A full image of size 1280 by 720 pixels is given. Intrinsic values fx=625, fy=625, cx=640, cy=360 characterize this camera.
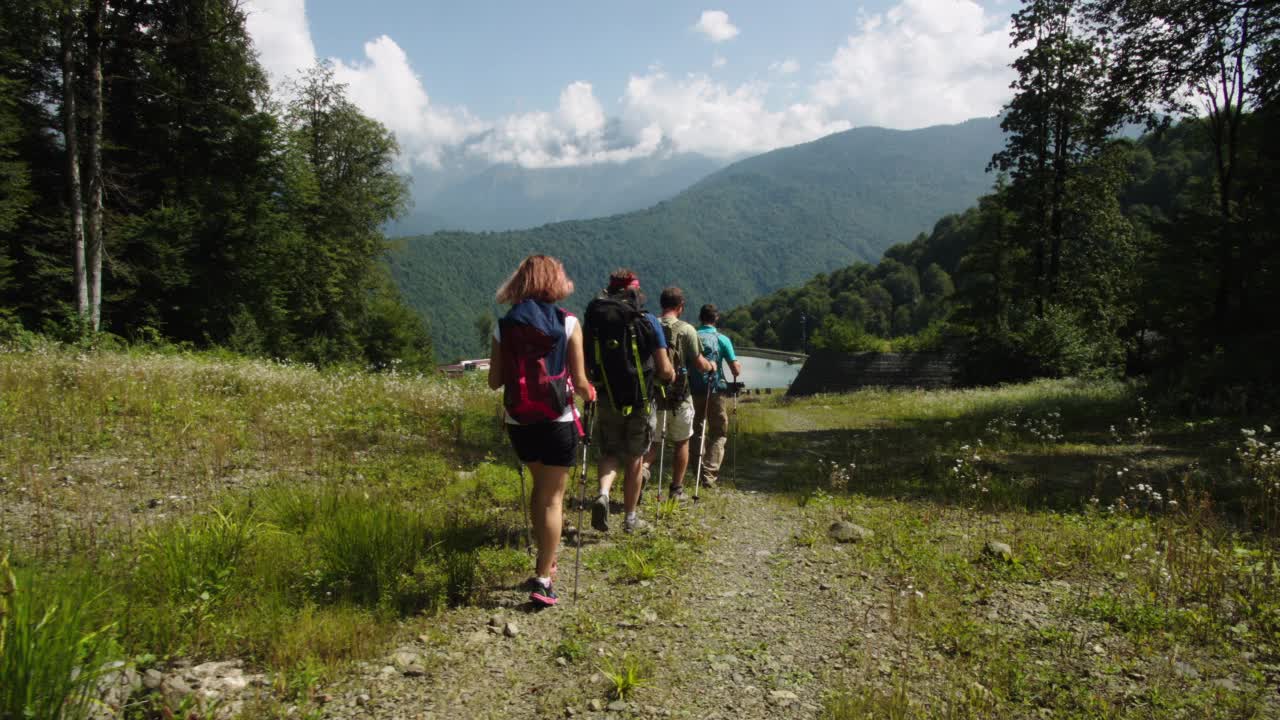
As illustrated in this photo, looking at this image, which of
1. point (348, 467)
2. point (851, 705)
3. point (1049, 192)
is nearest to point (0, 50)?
point (348, 467)

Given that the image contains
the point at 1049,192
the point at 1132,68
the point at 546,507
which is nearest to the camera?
the point at 546,507

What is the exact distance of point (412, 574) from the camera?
470cm

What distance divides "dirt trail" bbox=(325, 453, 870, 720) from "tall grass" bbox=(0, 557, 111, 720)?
1040 millimetres

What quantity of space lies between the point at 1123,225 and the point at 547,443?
34733mm

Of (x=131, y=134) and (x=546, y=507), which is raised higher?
(x=131, y=134)

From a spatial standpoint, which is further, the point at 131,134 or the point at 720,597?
the point at 131,134

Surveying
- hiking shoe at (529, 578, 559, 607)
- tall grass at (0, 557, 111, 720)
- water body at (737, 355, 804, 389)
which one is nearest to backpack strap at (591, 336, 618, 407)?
hiking shoe at (529, 578, 559, 607)

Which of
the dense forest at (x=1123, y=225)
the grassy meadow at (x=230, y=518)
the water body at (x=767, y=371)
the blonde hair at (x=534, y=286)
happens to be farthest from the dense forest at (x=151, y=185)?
the water body at (x=767, y=371)

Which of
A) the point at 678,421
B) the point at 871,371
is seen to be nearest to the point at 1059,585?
the point at 678,421

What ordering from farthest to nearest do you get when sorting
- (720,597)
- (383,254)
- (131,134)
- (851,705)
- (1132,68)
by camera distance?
A: (383,254), (131,134), (1132,68), (720,597), (851,705)

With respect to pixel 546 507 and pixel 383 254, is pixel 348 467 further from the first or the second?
pixel 383 254

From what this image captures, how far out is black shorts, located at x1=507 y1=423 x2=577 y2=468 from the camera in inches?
171

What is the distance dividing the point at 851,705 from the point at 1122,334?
39.6 metres

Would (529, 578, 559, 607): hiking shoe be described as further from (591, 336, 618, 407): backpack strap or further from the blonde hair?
the blonde hair
